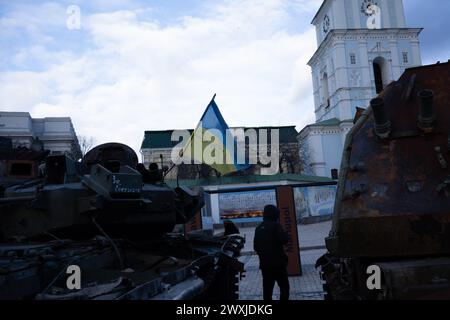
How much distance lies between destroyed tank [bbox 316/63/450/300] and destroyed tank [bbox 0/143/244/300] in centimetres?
145

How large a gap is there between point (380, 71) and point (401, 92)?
44.7 m

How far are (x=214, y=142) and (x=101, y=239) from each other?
10652mm

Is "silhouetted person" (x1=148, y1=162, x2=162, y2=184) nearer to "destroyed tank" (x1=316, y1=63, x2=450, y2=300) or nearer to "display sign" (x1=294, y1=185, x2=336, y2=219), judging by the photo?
"destroyed tank" (x1=316, y1=63, x2=450, y2=300)

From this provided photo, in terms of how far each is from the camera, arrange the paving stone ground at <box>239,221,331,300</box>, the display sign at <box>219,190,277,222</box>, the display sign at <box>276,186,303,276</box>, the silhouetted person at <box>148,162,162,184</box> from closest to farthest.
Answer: the silhouetted person at <box>148,162,162,184</box> → the paving stone ground at <box>239,221,331,300</box> → the display sign at <box>276,186,303,276</box> → the display sign at <box>219,190,277,222</box>

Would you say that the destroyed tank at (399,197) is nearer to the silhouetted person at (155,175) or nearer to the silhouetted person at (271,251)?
the silhouetted person at (271,251)

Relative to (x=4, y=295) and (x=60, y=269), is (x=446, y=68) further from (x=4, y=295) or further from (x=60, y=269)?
(x=4, y=295)

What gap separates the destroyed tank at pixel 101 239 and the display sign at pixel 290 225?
4254mm

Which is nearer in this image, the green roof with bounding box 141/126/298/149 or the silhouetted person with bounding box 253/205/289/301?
the silhouetted person with bounding box 253/205/289/301

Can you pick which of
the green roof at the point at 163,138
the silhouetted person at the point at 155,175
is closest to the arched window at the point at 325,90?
the green roof at the point at 163,138

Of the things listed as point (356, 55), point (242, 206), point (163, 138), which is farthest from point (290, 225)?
point (163, 138)

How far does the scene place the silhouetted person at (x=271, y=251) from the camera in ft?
21.4

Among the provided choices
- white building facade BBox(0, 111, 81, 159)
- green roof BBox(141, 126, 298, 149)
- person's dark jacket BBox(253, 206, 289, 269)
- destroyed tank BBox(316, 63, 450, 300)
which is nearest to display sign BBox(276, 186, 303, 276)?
person's dark jacket BBox(253, 206, 289, 269)

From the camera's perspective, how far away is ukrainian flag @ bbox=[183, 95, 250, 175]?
13.9 m

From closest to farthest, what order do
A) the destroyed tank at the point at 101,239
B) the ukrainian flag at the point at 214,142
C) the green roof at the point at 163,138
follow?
the destroyed tank at the point at 101,239, the ukrainian flag at the point at 214,142, the green roof at the point at 163,138
